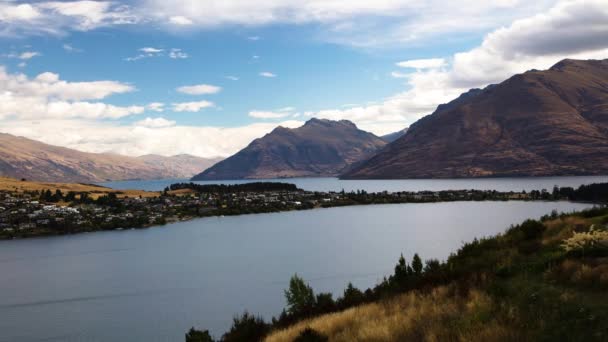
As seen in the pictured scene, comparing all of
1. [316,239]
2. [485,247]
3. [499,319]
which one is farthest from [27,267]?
[499,319]

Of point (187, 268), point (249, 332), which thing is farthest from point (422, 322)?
point (187, 268)

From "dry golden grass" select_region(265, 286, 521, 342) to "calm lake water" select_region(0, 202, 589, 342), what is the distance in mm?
44838

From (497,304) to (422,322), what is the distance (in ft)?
7.51

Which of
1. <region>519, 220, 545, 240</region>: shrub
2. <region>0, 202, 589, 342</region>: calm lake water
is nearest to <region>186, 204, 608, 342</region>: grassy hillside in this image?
<region>519, 220, 545, 240</region>: shrub

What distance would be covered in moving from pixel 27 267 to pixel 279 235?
70214 mm

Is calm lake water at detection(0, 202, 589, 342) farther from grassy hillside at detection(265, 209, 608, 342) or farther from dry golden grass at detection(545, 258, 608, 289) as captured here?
dry golden grass at detection(545, 258, 608, 289)

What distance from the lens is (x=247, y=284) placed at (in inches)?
3492

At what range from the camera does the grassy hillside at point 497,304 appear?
11.7 m

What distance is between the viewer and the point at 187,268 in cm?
10962

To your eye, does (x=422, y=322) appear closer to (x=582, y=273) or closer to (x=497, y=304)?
(x=497, y=304)

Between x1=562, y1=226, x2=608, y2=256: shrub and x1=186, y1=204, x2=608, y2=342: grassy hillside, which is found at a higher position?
x1=562, y1=226, x2=608, y2=256: shrub

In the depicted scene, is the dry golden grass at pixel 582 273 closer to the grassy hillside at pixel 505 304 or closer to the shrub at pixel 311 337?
the grassy hillside at pixel 505 304

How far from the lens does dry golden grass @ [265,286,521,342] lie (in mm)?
11966

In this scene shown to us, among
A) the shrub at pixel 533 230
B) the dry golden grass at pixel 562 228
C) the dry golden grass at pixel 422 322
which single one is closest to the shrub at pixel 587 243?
the dry golden grass at pixel 562 228
